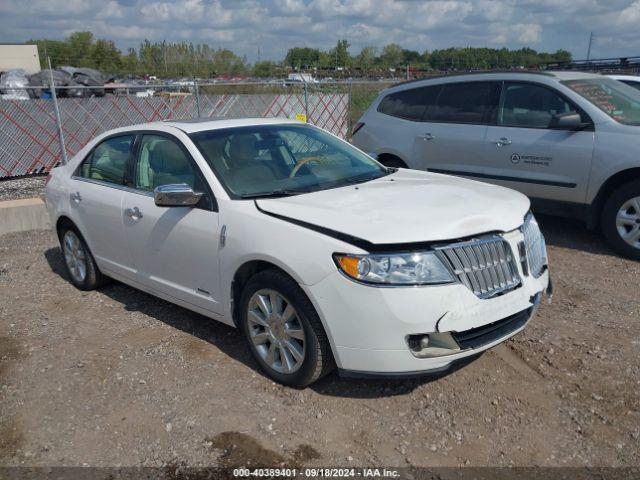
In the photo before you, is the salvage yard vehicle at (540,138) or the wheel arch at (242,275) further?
the salvage yard vehicle at (540,138)

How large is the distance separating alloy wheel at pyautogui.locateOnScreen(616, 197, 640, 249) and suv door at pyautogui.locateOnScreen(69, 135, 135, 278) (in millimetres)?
4532

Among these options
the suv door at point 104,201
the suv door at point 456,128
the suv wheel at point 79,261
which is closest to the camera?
the suv door at point 104,201

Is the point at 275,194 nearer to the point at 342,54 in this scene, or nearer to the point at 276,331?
the point at 276,331

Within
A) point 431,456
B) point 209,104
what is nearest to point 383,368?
point 431,456

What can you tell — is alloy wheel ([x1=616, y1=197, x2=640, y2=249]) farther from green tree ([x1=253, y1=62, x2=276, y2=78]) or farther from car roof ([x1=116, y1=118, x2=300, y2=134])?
green tree ([x1=253, y1=62, x2=276, y2=78])

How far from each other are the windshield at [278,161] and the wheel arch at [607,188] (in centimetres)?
252

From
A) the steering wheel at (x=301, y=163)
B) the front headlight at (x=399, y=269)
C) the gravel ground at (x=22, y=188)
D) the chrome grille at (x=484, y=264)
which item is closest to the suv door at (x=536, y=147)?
the steering wheel at (x=301, y=163)

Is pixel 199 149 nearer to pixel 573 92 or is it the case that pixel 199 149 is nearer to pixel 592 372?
pixel 592 372

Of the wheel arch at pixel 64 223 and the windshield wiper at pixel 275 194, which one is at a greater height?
the windshield wiper at pixel 275 194

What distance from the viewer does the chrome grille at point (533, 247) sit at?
11.4 feet

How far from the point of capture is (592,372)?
3.56 m

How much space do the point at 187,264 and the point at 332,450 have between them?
1659mm

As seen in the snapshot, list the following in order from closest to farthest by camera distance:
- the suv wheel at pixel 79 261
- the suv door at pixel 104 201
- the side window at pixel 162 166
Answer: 1. the side window at pixel 162 166
2. the suv door at pixel 104 201
3. the suv wheel at pixel 79 261

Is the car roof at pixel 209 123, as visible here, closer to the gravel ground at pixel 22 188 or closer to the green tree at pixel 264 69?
the gravel ground at pixel 22 188
